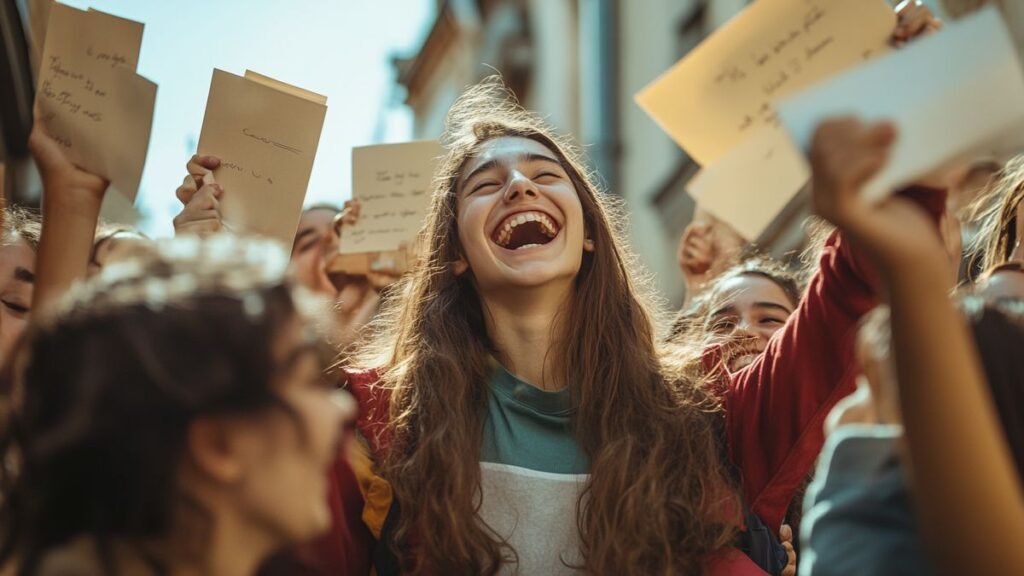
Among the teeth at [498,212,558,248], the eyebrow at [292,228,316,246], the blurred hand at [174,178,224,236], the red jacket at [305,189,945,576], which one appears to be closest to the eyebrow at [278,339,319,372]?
the red jacket at [305,189,945,576]

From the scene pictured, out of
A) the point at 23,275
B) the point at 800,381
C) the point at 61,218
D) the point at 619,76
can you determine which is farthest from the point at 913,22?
the point at 619,76

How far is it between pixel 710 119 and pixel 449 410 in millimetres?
924

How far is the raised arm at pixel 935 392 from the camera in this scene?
56.6 inches

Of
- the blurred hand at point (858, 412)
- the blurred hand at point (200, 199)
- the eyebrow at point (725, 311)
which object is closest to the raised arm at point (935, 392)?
the blurred hand at point (858, 412)

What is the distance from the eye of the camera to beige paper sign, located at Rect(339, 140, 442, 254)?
11.8 feet

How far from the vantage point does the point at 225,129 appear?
2.84 metres

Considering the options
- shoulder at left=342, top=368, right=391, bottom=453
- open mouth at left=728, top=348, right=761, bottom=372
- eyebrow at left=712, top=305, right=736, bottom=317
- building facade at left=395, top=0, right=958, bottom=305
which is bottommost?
shoulder at left=342, top=368, right=391, bottom=453

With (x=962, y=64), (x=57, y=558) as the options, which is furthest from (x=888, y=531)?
(x=57, y=558)

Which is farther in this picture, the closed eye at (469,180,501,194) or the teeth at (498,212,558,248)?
the closed eye at (469,180,501,194)

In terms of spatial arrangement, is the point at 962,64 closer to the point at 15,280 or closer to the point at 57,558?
the point at 57,558

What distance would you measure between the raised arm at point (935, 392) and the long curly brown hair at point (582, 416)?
850 mm

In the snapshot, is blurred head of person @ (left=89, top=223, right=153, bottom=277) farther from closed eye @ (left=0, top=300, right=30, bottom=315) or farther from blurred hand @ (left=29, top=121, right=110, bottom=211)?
blurred hand @ (left=29, top=121, right=110, bottom=211)

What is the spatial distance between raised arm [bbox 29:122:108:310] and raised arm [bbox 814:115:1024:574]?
133cm

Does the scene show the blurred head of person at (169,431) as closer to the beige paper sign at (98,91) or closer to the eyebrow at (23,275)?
the beige paper sign at (98,91)
